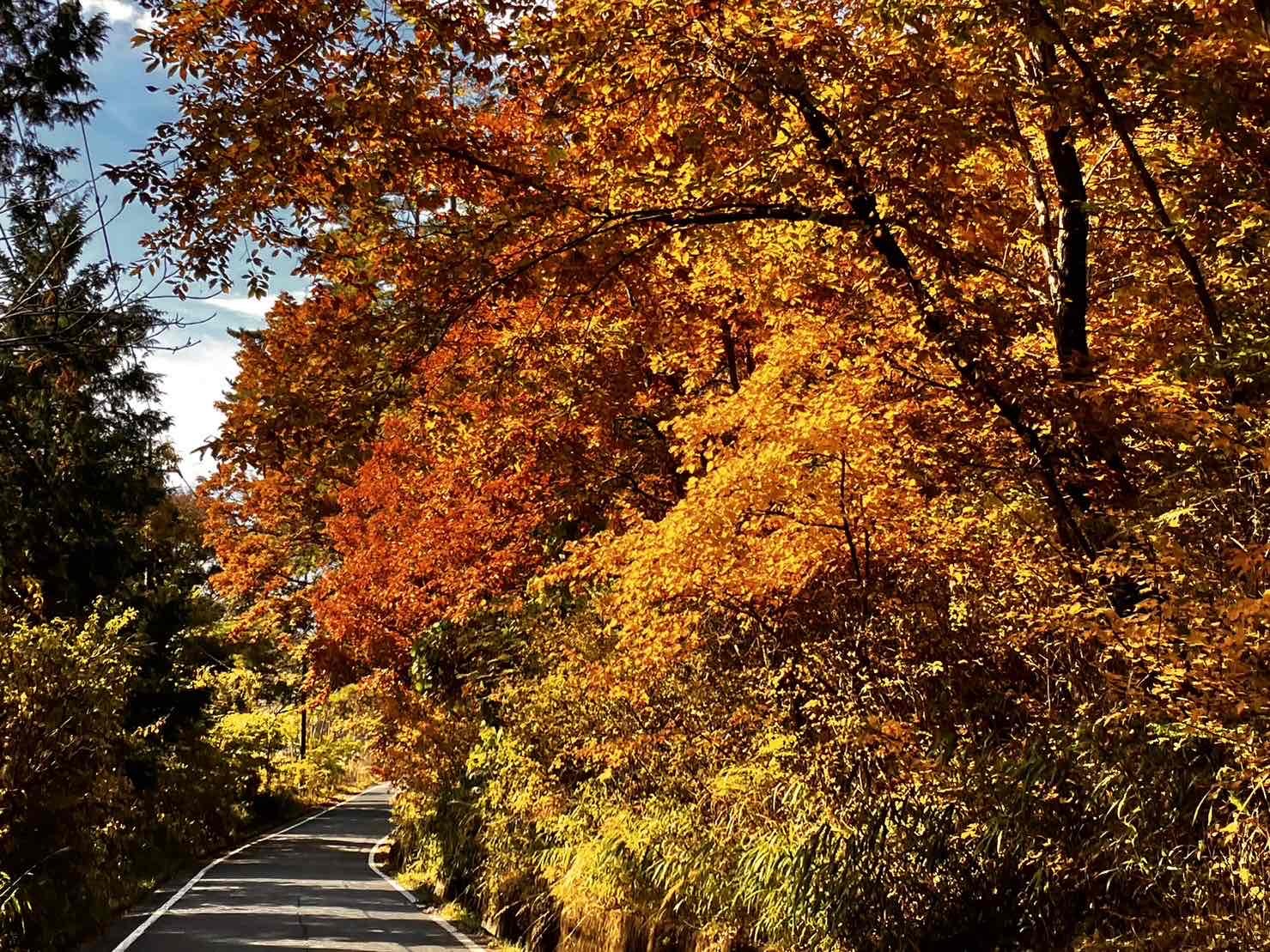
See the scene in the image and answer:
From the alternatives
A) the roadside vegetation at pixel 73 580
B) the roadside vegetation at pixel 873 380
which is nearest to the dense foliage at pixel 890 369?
the roadside vegetation at pixel 873 380

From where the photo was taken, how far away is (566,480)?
565 inches

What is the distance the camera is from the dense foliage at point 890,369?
17.6 feet

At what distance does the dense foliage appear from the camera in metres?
5.36

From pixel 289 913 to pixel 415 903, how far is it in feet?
10.4

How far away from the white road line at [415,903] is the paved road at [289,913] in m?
0.09

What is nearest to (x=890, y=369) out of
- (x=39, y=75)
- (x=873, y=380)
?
(x=873, y=380)

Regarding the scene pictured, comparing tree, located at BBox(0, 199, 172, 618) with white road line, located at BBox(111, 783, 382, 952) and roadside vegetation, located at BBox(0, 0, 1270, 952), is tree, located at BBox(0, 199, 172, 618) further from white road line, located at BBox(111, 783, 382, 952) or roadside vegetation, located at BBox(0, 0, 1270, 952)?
white road line, located at BBox(111, 783, 382, 952)

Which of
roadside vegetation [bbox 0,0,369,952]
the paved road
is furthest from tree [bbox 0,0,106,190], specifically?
the paved road

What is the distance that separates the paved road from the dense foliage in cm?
528

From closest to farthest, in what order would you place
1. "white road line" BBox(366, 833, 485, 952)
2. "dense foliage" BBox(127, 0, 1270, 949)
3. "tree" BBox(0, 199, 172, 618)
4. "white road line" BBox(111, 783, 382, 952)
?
1. "dense foliage" BBox(127, 0, 1270, 949)
2. "tree" BBox(0, 199, 172, 618)
3. "white road line" BBox(111, 783, 382, 952)
4. "white road line" BBox(366, 833, 485, 952)

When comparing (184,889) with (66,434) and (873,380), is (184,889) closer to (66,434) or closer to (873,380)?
(66,434)

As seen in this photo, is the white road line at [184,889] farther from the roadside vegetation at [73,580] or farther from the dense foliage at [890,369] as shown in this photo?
the dense foliage at [890,369]

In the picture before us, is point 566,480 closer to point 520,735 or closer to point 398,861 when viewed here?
point 520,735

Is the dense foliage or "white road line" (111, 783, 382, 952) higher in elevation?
the dense foliage
